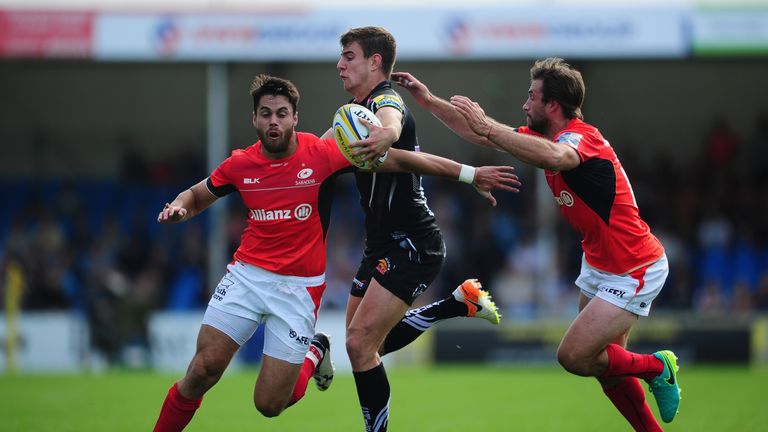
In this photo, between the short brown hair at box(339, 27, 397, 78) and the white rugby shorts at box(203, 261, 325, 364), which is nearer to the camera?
the white rugby shorts at box(203, 261, 325, 364)

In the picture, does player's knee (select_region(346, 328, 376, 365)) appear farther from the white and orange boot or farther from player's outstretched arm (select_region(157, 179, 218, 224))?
player's outstretched arm (select_region(157, 179, 218, 224))

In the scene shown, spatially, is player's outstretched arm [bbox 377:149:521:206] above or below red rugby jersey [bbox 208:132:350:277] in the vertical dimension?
above

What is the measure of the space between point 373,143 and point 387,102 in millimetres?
570

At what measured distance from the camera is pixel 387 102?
7066mm

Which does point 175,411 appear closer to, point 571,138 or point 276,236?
point 276,236

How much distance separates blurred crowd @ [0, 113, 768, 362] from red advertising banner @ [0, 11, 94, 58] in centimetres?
374

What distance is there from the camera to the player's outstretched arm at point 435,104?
7.63 meters

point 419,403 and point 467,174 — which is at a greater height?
point 467,174

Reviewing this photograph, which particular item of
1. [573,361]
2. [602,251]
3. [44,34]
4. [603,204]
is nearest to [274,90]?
[603,204]

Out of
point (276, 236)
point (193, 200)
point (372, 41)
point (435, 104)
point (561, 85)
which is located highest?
point (372, 41)

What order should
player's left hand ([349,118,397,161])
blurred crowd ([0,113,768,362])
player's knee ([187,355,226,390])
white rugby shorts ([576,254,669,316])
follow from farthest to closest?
blurred crowd ([0,113,768,362])
white rugby shorts ([576,254,669,316])
player's knee ([187,355,226,390])
player's left hand ([349,118,397,161])

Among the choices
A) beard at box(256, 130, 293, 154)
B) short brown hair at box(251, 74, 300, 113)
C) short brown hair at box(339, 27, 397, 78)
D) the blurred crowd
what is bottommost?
the blurred crowd

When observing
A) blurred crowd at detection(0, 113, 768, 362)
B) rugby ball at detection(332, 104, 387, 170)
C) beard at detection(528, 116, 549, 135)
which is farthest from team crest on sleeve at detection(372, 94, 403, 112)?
blurred crowd at detection(0, 113, 768, 362)

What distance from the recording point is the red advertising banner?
666 inches
